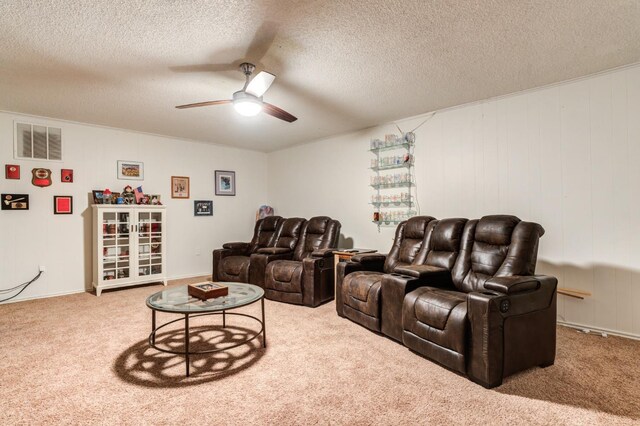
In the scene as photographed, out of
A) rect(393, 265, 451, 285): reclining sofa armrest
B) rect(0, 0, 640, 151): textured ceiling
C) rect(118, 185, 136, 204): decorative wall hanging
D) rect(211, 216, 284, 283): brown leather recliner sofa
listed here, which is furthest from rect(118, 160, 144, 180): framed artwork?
rect(393, 265, 451, 285): reclining sofa armrest

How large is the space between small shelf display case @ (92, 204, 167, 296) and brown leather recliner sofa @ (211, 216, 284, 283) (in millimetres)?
951

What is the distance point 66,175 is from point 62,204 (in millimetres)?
406

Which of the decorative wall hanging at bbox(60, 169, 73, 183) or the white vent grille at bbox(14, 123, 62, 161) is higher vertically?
the white vent grille at bbox(14, 123, 62, 161)

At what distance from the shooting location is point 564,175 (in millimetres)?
3180

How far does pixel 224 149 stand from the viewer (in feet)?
20.0

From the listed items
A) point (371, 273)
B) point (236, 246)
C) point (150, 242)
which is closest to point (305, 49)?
point (371, 273)

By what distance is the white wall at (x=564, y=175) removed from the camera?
2871mm

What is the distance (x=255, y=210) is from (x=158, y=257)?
2.09 m

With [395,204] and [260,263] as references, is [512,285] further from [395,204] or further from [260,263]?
[260,263]

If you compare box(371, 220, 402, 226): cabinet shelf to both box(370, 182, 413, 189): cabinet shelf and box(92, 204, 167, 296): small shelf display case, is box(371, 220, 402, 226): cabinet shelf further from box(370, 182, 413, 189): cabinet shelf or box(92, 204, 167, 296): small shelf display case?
box(92, 204, 167, 296): small shelf display case

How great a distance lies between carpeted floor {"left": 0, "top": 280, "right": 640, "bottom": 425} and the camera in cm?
180

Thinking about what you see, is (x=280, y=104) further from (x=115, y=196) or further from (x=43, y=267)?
(x=43, y=267)

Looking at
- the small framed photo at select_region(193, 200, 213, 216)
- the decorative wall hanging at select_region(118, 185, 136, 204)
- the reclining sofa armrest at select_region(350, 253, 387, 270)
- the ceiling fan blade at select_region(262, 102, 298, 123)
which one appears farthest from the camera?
the small framed photo at select_region(193, 200, 213, 216)

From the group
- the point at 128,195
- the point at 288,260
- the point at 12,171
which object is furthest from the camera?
the point at 128,195
